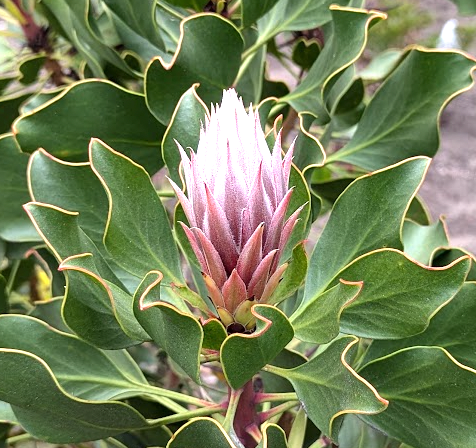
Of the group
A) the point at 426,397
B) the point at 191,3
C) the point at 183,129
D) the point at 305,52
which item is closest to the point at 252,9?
the point at 191,3

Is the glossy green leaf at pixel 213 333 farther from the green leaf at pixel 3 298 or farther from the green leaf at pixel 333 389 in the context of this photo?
the green leaf at pixel 3 298

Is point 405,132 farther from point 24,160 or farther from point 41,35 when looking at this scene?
point 41,35

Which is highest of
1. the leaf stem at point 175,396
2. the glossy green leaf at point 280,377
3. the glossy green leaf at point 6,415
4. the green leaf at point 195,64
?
the green leaf at point 195,64

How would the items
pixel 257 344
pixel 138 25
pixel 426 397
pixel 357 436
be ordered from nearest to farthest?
1. pixel 257 344
2. pixel 426 397
3. pixel 357 436
4. pixel 138 25

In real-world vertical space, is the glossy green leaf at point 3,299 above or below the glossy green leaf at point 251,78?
below

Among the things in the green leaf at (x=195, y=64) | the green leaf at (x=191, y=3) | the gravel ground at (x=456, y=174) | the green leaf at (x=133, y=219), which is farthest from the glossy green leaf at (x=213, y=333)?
the gravel ground at (x=456, y=174)

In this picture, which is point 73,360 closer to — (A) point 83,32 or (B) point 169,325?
(B) point 169,325

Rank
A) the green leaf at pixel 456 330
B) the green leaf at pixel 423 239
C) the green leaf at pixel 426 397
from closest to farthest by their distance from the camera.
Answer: the green leaf at pixel 426 397 < the green leaf at pixel 456 330 < the green leaf at pixel 423 239

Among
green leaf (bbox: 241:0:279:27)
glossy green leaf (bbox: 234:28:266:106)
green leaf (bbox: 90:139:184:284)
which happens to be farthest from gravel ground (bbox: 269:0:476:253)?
green leaf (bbox: 90:139:184:284)
